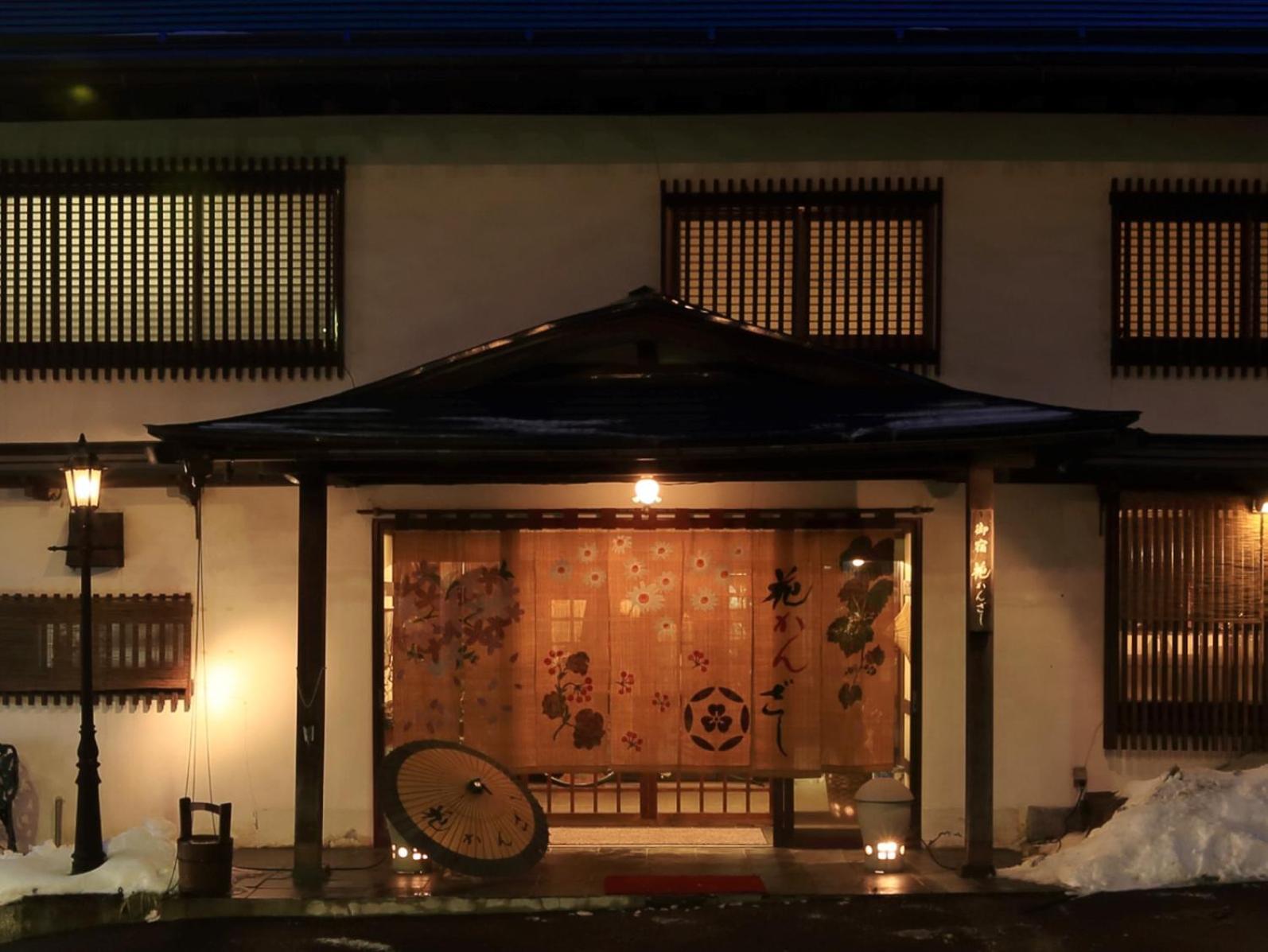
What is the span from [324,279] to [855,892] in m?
7.68

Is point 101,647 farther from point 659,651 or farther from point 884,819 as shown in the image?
point 884,819

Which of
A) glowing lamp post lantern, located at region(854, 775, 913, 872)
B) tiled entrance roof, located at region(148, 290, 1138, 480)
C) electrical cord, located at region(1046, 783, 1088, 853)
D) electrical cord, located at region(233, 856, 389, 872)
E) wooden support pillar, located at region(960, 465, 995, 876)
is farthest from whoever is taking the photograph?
electrical cord, located at region(1046, 783, 1088, 853)

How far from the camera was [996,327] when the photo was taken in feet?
44.6

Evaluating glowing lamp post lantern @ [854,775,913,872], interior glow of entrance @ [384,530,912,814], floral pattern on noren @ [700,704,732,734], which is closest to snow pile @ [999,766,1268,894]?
glowing lamp post lantern @ [854,775,913,872]

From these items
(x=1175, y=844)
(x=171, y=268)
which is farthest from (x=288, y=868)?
(x=1175, y=844)

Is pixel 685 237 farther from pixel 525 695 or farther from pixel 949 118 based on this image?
pixel 525 695

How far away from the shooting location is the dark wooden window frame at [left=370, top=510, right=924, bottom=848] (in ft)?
43.7

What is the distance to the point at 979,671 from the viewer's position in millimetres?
11961

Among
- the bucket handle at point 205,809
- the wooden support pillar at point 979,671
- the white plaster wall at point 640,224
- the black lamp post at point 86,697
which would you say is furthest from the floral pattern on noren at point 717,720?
the black lamp post at point 86,697

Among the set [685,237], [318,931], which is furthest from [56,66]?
[318,931]

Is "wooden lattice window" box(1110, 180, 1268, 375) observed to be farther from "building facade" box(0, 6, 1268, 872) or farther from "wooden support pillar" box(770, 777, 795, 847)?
"wooden support pillar" box(770, 777, 795, 847)

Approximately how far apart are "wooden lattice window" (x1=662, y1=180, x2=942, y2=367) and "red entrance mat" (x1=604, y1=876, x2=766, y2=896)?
5250 millimetres

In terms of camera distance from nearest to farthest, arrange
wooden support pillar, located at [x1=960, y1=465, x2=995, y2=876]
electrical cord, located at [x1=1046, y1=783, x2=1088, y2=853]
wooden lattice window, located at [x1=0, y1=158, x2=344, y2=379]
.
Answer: wooden support pillar, located at [x1=960, y1=465, x2=995, y2=876]
electrical cord, located at [x1=1046, y1=783, x2=1088, y2=853]
wooden lattice window, located at [x1=0, y1=158, x2=344, y2=379]

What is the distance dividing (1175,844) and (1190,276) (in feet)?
18.2
